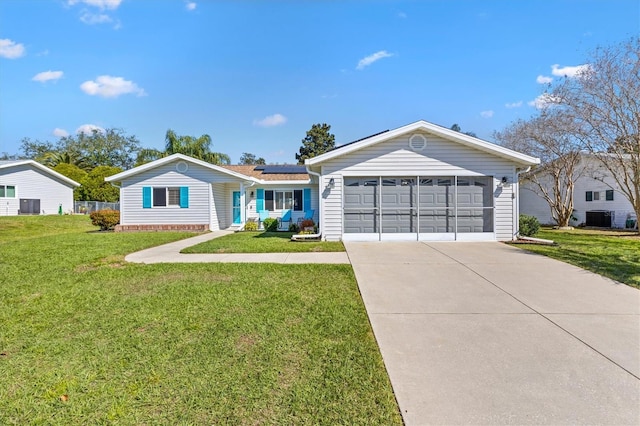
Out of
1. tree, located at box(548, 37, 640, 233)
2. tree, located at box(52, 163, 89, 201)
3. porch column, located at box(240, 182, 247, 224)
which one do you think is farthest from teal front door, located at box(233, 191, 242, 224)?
tree, located at box(52, 163, 89, 201)

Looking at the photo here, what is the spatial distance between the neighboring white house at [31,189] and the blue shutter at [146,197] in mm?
16530

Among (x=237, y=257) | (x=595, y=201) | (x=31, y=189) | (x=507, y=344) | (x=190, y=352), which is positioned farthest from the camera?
(x=31, y=189)

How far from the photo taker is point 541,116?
18.5 metres

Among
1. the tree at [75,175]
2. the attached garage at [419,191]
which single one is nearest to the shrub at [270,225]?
the attached garage at [419,191]

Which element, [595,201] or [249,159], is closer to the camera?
[595,201]

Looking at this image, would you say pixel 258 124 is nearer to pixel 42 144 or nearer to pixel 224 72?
pixel 224 72

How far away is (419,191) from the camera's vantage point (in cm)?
1166

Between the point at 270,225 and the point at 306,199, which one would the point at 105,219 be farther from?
the point at 306,199

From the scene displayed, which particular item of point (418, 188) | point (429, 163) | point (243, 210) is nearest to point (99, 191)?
point (243, 210)

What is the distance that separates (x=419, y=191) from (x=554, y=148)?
41.1 ft

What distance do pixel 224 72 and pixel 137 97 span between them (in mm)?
11961

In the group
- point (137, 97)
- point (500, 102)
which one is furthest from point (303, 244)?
point (137, 97)

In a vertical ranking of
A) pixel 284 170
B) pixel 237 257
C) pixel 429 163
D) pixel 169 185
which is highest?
pixel 284 170

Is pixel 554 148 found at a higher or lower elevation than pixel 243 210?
higher
